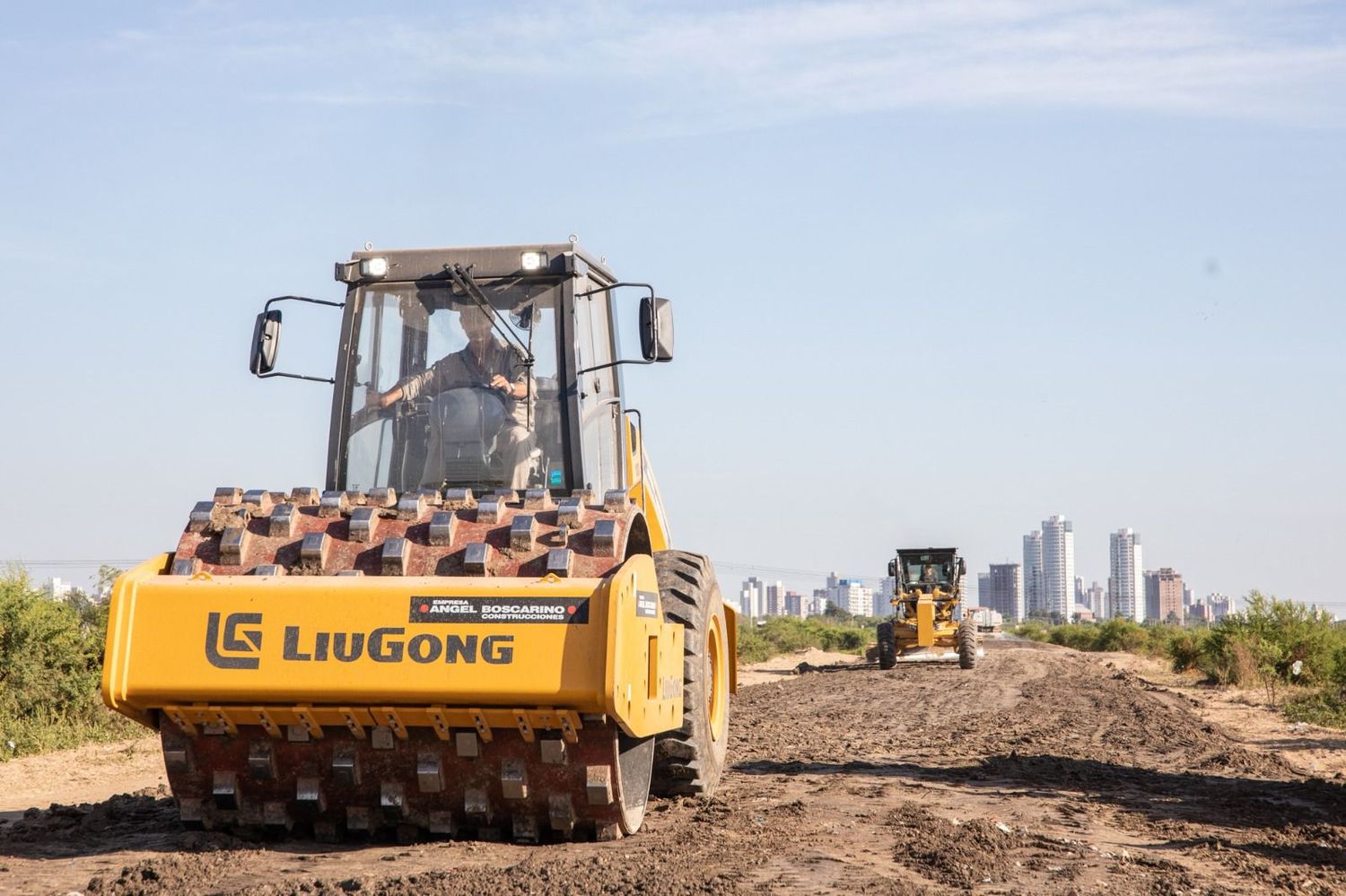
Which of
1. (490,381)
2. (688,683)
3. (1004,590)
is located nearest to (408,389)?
(490,381)

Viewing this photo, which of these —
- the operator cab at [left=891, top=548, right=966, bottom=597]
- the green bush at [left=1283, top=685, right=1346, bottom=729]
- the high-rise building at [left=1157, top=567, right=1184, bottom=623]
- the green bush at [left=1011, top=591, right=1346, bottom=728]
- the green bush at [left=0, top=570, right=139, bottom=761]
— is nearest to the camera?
the green bush at [left=0, top=570, right=139, bottom=761]

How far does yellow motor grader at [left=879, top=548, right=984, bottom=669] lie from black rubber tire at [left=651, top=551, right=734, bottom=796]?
80.8 ft

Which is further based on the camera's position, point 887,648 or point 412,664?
point 887,648

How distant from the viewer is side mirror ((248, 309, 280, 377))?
8680 mm

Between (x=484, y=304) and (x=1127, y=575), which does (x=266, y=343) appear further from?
(x=1127, y=575)

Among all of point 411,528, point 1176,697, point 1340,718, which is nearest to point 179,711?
point 411,528

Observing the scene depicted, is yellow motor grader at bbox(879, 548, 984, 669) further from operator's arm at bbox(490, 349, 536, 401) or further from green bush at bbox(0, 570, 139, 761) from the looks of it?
operator's arm at bbox(490, 349, 536, 401)

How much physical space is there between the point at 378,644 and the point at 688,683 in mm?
2081

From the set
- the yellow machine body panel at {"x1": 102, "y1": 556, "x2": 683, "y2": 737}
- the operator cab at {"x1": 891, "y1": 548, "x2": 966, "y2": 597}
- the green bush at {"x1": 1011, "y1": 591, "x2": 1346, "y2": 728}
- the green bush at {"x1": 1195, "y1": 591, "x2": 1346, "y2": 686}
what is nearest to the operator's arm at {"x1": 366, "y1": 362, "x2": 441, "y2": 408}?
the yellow machine body panel at {"x1": 102, "y1": 556, "x2": 683, "y2": 737}

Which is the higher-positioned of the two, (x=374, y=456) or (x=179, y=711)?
(x=374, y=456)

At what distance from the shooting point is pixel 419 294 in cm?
→ 918

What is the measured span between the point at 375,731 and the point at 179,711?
90 cm

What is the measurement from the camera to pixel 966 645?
1267 inches

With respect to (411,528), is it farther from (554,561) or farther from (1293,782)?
(1293,782)
